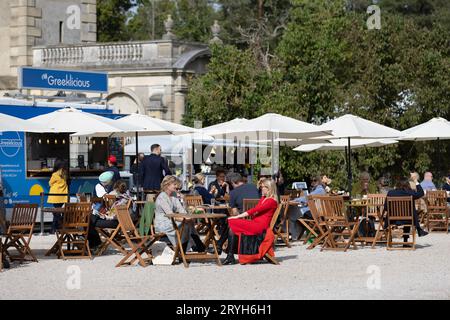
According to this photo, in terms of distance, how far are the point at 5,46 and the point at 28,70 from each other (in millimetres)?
14585

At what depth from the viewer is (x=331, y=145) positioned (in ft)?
94.2

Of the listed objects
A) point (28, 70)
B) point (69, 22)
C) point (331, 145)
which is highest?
point (69, 22)

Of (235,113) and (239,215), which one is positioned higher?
(235,113)

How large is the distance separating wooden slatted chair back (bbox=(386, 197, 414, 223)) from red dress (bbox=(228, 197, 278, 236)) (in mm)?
2967

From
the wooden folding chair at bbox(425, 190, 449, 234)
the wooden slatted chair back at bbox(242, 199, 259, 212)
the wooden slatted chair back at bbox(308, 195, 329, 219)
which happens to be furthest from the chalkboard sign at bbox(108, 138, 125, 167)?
the wooden slatted chair back at bbox(242, 199, 259, 212)

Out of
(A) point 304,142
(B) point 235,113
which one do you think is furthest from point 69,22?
(A) point 304,142

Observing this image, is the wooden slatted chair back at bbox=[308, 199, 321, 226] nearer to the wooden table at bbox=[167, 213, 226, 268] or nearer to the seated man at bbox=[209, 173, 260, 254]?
the seated man at bbox=[209, 173, 260, 254]

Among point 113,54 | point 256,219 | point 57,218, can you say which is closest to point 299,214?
point 256,219

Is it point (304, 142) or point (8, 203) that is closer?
point (8, 203)

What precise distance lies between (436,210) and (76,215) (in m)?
9.20

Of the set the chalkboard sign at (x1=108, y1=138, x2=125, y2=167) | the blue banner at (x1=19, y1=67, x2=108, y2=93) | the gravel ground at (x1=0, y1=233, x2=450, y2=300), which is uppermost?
the blue banner at (x1=19, y1=67, x2=108, y2=93)

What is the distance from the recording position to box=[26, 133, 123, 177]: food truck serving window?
2533 cm
